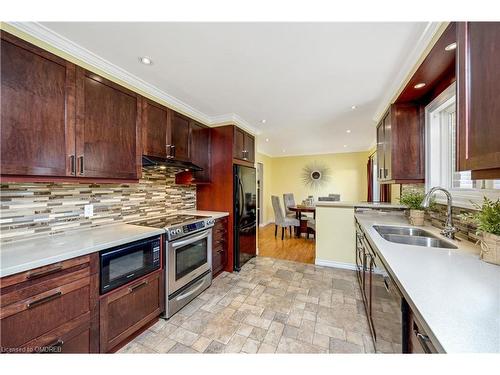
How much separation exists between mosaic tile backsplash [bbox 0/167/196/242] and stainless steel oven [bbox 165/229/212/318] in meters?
0.70

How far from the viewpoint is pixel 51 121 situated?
135cm

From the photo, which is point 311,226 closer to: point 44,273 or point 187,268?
point 187,268

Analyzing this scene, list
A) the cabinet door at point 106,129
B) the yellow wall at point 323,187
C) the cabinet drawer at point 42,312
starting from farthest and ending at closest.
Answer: the yellow wall at point 323,187 < the cabinet door at point 106,129 < the cabinet drawer at point 42,312

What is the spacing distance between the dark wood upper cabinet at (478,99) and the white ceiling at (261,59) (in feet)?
2.27

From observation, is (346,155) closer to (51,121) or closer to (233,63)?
(233,63)

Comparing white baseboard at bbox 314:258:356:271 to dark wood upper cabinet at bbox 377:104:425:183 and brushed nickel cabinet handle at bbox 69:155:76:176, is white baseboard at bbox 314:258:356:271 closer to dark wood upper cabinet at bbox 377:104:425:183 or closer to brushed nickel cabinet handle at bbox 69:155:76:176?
dark wood upper cabinet at bbox 377:104:425:183

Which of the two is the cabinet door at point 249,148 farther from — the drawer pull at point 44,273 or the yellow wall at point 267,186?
the yellow wall at point 267,186

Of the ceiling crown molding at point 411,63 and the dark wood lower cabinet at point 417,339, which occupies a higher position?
the ceiling crown molding at point 411,63

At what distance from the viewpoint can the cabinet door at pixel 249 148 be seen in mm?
3371

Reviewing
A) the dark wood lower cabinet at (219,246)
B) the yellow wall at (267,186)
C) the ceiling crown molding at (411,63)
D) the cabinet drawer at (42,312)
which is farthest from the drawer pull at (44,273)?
the yellow wall at (267,186)

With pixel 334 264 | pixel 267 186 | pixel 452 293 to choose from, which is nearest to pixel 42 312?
pixel 452 293

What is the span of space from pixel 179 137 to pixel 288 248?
301cm
